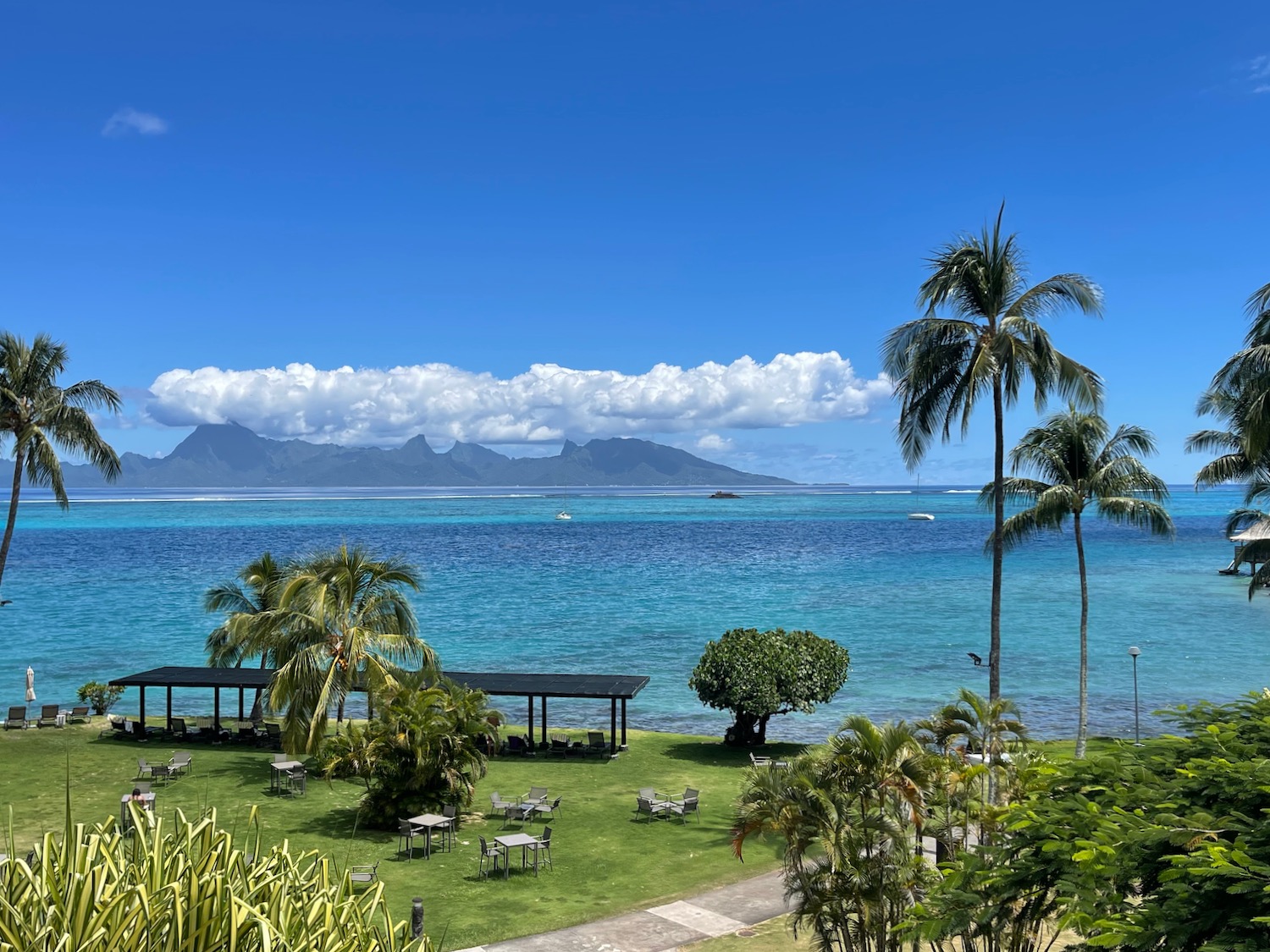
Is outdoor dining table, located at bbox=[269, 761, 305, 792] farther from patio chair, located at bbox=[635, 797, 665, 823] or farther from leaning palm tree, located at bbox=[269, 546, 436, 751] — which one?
patio chair, located at bbox=[635, 797, 665, 823]

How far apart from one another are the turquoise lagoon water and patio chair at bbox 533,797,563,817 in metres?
12.9

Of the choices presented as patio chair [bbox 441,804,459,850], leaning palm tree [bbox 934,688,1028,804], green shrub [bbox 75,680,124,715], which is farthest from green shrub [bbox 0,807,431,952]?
green shrub [bbox 75,680,124,715]

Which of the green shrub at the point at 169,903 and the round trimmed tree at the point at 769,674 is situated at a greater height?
the green shrub at the point at 169,903

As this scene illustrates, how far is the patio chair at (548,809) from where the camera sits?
19.0m

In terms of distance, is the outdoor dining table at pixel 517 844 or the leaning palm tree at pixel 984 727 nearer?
the leaning palm tree at pixel 984 727

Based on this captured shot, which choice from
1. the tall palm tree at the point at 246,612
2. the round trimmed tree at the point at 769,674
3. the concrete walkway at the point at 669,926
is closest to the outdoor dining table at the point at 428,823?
the concrete walkway at the point at 669,926

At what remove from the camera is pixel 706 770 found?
24.4m

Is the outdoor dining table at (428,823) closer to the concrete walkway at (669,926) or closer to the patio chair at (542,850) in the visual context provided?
the patio chair at (542,850)

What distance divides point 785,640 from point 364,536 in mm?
113546

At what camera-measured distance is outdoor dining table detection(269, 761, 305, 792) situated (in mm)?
21312

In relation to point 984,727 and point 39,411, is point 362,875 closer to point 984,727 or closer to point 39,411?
point 984,727

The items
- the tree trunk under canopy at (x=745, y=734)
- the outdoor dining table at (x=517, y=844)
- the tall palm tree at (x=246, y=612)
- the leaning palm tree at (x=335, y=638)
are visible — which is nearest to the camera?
the outdoor dining table at (x=517, y=844)

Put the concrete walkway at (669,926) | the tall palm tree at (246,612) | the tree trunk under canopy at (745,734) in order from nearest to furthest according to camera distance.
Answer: the concrete walkway at (669,926) → the tall palm tree at (246,612) → the tree trunk under canopy at (745,734)

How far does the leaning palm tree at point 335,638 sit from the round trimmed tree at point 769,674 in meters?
8.38
